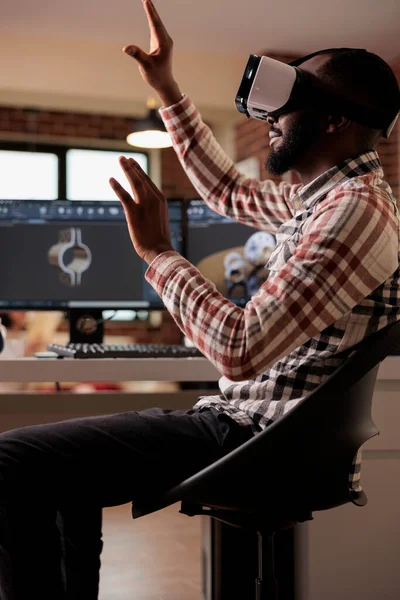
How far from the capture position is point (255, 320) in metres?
0.94

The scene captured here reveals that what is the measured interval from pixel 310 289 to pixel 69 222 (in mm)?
1362

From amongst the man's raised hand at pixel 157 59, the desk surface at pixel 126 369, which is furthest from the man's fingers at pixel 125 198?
the desk surface at pixel 126 369

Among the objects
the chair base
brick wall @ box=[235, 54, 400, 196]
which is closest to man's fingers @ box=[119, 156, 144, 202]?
the chair base

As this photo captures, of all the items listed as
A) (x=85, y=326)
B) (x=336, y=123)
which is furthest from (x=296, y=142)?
(x=85, y=326)

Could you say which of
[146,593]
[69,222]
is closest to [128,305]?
[69,222]

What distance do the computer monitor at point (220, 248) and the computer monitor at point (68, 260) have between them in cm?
19

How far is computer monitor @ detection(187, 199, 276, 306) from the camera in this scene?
218cm

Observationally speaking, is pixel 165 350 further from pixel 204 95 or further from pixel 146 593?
pixel 204 95

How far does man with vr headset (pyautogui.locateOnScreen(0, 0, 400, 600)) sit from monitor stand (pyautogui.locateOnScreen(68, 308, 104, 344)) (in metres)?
0.99

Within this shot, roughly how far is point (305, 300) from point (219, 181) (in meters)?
0.68

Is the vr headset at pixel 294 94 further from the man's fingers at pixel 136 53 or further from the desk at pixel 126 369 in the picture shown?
the desk at pixel 126 369

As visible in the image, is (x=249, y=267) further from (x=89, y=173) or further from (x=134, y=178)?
(x=89, y=173)

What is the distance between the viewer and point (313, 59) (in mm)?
1134

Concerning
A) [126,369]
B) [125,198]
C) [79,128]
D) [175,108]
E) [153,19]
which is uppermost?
[79,128]
